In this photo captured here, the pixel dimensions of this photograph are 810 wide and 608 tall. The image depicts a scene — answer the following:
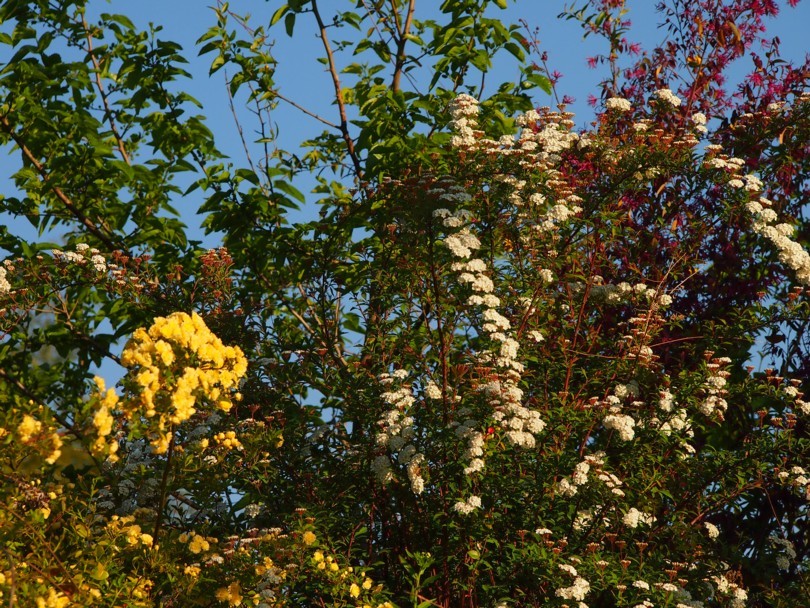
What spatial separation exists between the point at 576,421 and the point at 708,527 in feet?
2.61

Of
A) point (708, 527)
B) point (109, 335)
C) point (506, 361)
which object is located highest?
point (109, 335)

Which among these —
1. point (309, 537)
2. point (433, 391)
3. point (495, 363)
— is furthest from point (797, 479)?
point (309, 537)

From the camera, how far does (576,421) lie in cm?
438

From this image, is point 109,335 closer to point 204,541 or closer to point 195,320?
point 204,541

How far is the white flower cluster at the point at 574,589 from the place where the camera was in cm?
377

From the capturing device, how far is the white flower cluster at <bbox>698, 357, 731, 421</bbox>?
4477 mm

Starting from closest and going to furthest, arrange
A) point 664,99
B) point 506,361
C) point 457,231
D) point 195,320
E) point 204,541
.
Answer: point 195,320 < point 204,541 < point 506,361 < point 457,231 < point 664,99

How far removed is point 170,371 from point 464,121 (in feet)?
7.02

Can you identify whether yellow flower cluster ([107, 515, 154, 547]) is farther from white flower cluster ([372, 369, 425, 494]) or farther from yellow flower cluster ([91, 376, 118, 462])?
white flower cluster ([372, 369, 425, 494])

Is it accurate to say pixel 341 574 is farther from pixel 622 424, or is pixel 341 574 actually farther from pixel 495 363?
pixel 622 424

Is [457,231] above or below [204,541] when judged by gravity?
above

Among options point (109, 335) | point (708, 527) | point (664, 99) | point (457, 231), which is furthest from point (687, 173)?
point (109, 335)

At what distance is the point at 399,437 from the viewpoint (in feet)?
13.8

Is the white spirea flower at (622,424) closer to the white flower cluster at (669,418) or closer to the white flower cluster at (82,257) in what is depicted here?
the white flower cluster at (669,418)
